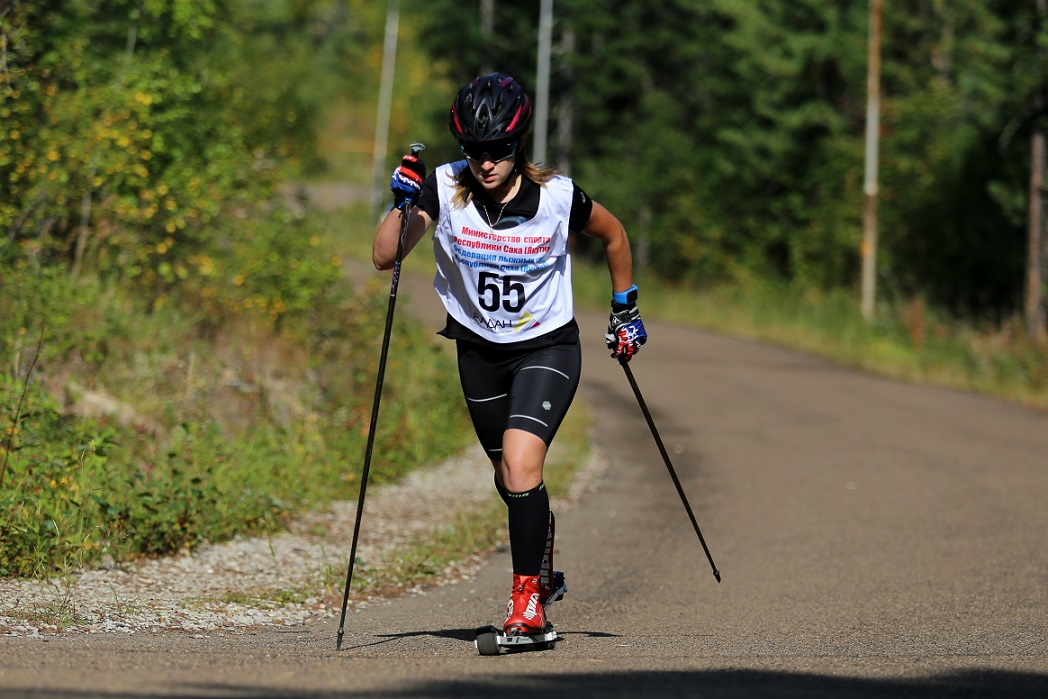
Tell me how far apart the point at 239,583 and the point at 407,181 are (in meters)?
2.59

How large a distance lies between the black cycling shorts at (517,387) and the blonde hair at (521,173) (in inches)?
24.7

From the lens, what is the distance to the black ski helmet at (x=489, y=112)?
19.2 ft

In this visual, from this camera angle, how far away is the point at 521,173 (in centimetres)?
606

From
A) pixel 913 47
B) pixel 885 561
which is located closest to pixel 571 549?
pixel 885 561

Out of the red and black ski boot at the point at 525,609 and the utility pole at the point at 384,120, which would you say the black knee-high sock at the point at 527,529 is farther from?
the utility pole at the point at 384,120

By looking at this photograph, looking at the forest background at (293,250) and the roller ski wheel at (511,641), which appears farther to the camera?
the forest background at (293,250)

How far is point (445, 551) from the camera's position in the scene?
8.65 metres

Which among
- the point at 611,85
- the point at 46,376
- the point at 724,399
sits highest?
the point at 611,85

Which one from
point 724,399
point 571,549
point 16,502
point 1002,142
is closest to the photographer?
point 16,502

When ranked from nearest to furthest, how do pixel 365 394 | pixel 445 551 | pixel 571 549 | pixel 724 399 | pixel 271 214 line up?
pixel 445 551 < pixel 571 549 < pixel 365 394 < pixel 271 214 < pixel 724 399

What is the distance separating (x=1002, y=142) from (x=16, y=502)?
18.1 metres

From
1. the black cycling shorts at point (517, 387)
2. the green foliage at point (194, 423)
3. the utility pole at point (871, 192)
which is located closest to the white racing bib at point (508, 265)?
the black cycling shorts at point (517, 387)

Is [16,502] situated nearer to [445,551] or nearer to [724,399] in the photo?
[445,551]

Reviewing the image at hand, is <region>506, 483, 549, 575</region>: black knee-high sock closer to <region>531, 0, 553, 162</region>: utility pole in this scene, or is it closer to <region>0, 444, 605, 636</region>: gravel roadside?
<region>0, 444, 605, 636</region>: gravel roadside
